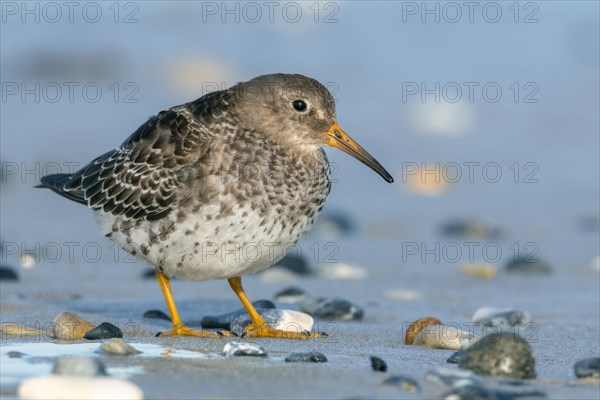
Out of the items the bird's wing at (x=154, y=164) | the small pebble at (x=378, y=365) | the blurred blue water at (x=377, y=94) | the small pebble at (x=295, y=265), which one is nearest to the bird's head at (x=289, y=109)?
the bird's wing at (x=154, y=164)

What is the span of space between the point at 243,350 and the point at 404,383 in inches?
47.3

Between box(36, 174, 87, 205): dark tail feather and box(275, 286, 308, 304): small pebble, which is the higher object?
box(36, 174, 87, 205): dark tail feather

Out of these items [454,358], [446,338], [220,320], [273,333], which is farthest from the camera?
[220,320]

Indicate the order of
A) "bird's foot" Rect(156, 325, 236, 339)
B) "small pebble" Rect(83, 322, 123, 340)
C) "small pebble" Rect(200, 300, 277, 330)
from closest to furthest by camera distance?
"small pebble" Rect(83, 322, 123, 340), "bird's foot" Rect(156, 325, 236, 339), "small pebble" Rect(200, 300, 277, 330)

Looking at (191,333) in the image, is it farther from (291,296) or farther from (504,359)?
(504,359)

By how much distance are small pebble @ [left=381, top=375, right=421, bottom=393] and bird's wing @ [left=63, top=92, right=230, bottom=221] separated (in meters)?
2.47

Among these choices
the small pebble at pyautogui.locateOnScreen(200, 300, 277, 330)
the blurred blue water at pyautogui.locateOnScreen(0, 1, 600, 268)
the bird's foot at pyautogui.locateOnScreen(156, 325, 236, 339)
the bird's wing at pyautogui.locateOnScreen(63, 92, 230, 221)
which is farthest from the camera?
the blurred blue water at pyautogui.locateOnScreen(0, 1, 600, 268)

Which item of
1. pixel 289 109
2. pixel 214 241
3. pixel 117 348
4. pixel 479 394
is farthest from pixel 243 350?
pixel 289 109

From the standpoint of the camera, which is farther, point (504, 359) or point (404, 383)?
point (504, 359)

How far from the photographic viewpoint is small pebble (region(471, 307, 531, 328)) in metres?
8.94

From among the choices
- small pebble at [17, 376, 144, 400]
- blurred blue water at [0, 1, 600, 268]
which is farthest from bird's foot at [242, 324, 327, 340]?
blurred blue water at [0, 1, 600, 268]

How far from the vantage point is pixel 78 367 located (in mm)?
5859

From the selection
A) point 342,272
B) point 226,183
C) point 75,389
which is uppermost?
point 226,183

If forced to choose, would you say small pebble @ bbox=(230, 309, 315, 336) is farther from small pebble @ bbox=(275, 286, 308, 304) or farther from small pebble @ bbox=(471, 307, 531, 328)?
small pebble @ bbox=(471, 307, 531, 328)
